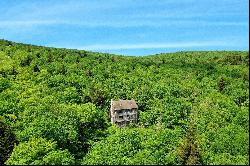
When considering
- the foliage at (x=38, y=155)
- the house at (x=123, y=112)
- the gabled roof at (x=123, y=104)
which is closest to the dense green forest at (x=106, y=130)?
the foliage at (x=38, y=155)

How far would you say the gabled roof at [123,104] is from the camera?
178m

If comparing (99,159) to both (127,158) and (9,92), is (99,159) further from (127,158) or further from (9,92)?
(9,92)

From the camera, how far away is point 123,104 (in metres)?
181

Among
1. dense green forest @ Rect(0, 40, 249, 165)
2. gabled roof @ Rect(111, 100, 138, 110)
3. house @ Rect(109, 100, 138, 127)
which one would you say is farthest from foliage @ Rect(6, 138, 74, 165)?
gabled roof @ Rect(111, 100, 138, 110)

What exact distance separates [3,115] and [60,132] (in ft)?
81.2

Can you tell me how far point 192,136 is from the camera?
143m

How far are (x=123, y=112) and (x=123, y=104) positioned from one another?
352 cm

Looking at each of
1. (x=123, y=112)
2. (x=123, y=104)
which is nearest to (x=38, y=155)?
(x=123, y=112)

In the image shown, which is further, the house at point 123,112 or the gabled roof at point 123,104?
the gabled roof at point 123,104

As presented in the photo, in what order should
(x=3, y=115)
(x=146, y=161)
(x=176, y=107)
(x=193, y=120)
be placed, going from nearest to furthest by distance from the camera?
1. (x=146, y=161)
2. (x=3, y=115)
3. (x=193, y=120)
4. (x=176, y=107)

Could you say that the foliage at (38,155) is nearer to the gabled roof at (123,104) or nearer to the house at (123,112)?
the house at (123,112)

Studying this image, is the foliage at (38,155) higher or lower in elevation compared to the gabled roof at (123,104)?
lower

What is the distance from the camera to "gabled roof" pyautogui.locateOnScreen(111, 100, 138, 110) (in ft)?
585

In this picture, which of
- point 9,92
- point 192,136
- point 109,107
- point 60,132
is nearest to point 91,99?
point 109,107
